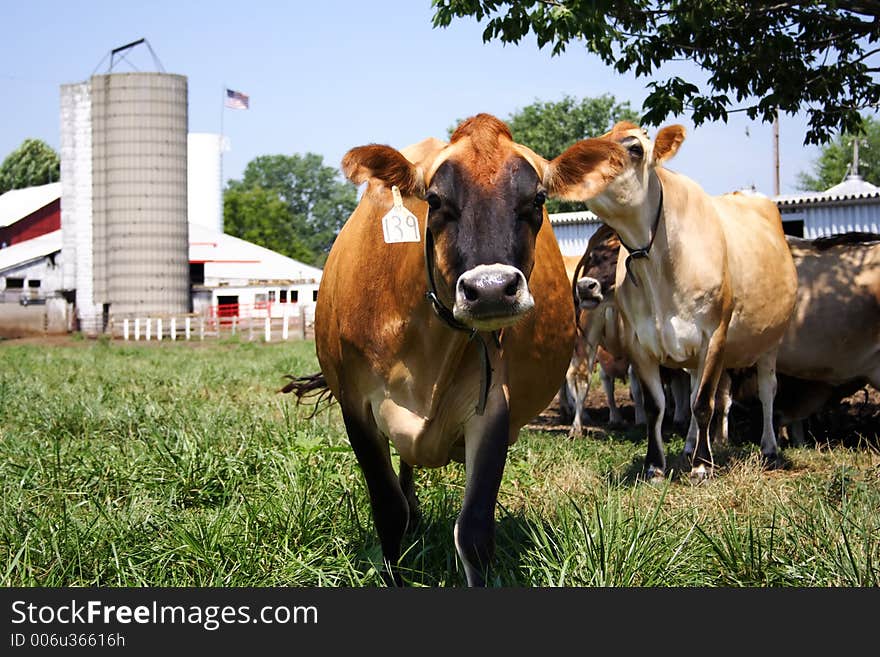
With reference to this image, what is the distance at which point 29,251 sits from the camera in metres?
45.9

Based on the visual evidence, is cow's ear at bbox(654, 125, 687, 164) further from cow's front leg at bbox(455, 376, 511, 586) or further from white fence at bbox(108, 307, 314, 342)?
white fence at bbox(108, 307, 314, 342)

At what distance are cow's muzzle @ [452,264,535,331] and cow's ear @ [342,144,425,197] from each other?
0.67 m

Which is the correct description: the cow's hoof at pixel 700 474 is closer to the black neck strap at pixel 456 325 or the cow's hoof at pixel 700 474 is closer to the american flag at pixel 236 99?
the black neck strap at pixel 456 325

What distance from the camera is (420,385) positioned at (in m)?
3.90

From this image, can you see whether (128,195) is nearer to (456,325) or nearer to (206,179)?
(206,179)

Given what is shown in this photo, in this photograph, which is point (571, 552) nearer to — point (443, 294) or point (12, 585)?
point (443, 294)

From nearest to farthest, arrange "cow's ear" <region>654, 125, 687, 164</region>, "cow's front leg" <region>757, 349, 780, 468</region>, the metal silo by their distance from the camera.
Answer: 1. "cow's ear" <region>654, 125, 687, 164</region>
2. "cow's front leg" <region>757, 349, 780, 468</region>
3. the metal silo

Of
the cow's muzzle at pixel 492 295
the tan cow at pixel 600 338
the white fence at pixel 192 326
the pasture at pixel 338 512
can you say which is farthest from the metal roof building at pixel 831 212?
the cow's muzzle at pixel 492 295

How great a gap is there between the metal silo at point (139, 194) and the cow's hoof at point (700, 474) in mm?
33610

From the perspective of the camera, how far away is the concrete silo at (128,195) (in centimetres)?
3747

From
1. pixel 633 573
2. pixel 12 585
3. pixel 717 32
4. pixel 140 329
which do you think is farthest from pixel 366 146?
pixel 140 329

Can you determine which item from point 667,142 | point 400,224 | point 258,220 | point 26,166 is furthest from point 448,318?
point 26,166

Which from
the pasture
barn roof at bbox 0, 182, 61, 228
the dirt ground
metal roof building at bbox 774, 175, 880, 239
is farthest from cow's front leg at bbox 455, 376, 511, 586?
barn roof at bbox 0, 182, 61, 228

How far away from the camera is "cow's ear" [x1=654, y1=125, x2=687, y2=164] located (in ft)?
21.0
